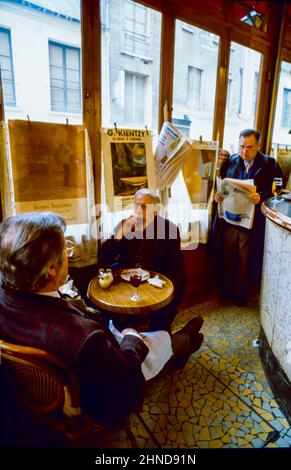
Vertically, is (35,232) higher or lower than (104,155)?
lower

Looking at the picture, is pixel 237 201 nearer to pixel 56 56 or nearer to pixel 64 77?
pixel 64 77

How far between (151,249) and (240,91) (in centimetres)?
214

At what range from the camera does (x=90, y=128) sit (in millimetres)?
2346

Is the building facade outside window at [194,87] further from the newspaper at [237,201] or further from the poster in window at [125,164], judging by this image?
the newspaper at [237,201]

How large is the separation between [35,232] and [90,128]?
4.99ft

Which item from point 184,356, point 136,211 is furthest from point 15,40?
point 184,356

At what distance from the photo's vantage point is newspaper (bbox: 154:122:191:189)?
102 inches

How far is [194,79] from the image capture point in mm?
2904

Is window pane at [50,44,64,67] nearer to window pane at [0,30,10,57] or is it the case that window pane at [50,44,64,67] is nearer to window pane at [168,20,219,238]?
window pane at [0,30,10,57]

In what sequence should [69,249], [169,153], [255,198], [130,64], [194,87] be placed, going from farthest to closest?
[194,87], [255,198], [169,153], [130,64], [69,249]

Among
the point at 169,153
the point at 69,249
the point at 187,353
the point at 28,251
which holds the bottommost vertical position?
the point at 187,353

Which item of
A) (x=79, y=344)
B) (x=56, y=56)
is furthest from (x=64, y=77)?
(x=79, y=344)
